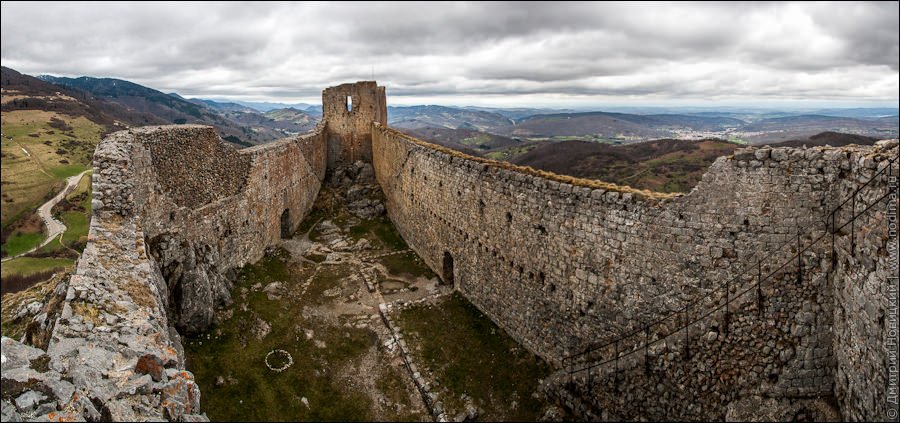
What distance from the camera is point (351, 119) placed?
113 feet

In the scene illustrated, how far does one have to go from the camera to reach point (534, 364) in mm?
16406

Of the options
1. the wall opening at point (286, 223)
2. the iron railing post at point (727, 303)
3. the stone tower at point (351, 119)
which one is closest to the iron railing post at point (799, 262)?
the iron railing post at point (727, 303)

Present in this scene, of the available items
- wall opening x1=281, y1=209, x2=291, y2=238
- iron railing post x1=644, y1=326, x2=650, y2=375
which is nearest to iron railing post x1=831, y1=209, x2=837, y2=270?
iron railing post x1=644, y1=326, x2=650, y2=375

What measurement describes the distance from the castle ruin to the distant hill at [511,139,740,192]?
5250cm

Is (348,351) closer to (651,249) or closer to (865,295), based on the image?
(651,249)

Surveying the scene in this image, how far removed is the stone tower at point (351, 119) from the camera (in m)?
34.1

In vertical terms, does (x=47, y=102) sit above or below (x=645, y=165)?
above

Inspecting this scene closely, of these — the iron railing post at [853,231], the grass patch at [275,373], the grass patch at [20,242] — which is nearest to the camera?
the grass patch at [20,242]

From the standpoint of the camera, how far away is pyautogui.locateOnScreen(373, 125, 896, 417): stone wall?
1066 centimetres

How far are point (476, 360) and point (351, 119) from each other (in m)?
22.7

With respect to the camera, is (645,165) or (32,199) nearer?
(32,199)

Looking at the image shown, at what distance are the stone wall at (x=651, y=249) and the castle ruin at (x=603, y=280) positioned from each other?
0.14 feet

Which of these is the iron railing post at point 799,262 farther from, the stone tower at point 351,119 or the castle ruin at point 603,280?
the stone tower at point 351,119

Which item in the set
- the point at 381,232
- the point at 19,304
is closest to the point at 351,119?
the point at 381,232
